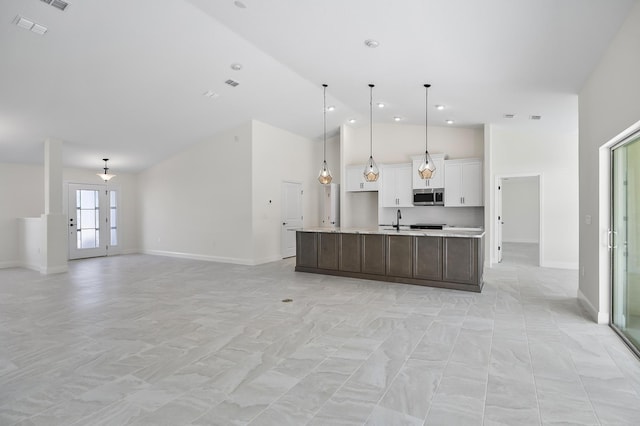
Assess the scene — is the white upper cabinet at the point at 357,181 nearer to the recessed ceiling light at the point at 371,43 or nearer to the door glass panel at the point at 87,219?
the recessed ceiling light at the point at 371,43

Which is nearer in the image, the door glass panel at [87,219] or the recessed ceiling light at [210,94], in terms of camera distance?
the recessed ceiling light at [210,94]

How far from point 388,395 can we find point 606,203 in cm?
330

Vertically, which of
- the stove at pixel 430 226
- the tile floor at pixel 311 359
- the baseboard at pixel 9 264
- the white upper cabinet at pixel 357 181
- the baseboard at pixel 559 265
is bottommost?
the tile floor at pixel 311 359

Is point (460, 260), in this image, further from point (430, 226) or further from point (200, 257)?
point (200, 257)

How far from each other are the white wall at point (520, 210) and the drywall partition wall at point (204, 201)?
8.94 m

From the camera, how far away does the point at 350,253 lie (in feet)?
21.1

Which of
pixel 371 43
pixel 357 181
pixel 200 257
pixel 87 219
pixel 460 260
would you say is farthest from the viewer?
pixel 87 219

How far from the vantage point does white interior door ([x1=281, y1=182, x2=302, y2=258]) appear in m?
8.96

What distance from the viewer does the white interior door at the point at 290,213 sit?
29.4 ft

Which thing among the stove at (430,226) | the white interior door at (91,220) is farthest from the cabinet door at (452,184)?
the white interior door at (91,220)

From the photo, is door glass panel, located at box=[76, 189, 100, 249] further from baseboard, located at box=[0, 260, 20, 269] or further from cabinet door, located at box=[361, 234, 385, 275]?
cabinet door, located at box=[361, 234, 385, 275]

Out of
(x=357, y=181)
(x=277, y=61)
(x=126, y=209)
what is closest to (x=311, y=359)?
(x=277, y=61)

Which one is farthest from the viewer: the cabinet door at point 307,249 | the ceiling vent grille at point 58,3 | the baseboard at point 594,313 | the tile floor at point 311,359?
the cabinet door at point 307,249

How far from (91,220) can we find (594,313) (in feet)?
36.6
